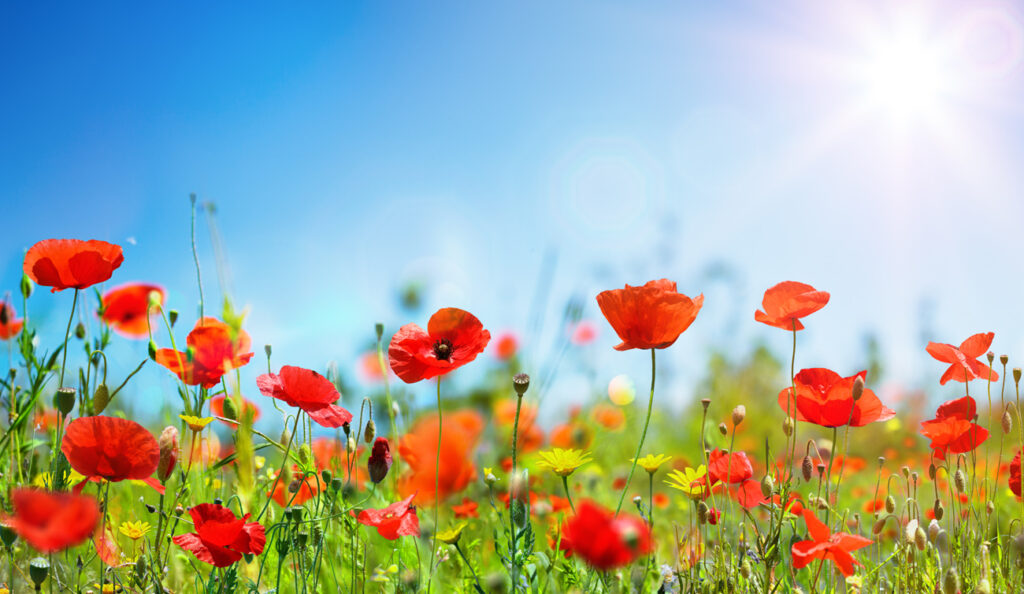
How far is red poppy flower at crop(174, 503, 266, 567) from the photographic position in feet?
3.96

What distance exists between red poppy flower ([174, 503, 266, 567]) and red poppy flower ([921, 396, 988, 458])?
140 cm

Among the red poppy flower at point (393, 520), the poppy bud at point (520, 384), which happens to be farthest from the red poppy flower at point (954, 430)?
the red poppy flower at point (393, 520)

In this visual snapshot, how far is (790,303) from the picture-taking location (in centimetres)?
138

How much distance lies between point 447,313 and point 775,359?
6.10 metres

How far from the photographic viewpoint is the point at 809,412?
4.57 ft

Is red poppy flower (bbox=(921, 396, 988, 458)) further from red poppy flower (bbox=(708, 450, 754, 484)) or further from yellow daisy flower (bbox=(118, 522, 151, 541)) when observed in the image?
yellow daisy flower (bbox=(118, 522, 151, 541))

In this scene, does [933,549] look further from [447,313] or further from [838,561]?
[447,313]

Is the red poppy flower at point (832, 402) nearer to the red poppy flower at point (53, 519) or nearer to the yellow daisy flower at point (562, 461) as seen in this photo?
the yellow daisy flower at point (562, 461)

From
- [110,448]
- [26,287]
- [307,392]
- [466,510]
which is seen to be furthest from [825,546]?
[26,287]

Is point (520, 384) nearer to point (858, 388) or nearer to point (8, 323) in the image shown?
point (858, 388)

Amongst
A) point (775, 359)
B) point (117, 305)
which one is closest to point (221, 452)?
point (117, 305)

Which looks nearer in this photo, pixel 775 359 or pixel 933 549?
pixel 933 549

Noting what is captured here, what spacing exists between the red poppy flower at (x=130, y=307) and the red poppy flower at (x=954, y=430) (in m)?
2.15

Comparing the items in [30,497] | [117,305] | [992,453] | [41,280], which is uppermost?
[992,453]
